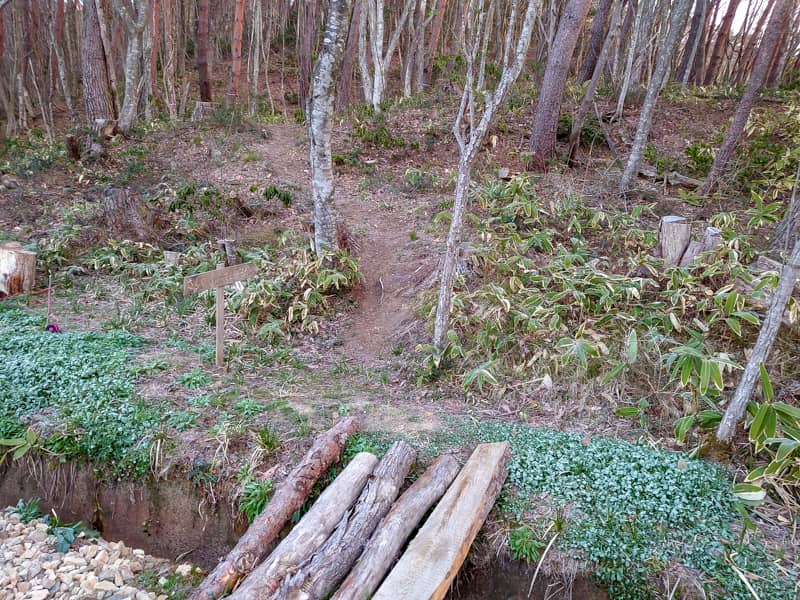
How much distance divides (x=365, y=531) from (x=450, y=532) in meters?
0.49

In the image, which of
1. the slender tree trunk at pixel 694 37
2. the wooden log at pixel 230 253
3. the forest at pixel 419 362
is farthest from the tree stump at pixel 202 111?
the slender tree trunk at pixel 694 37

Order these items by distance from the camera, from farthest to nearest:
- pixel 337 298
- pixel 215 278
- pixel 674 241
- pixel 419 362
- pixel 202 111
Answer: pixel 202 111 → pixel 337 298 → pixel 674 241 → pixel 419 362 → pixel 215 278

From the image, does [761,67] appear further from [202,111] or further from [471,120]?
[202,111]

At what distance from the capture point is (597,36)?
9.96 m

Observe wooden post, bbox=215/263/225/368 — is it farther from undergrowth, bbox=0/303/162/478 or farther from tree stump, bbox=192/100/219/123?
tree stump, bbox=192/100/219/123

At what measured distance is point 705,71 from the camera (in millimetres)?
13633

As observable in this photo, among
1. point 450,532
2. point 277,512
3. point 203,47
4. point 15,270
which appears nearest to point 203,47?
point 203,47

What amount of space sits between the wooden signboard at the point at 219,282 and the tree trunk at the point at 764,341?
3953 millimetres

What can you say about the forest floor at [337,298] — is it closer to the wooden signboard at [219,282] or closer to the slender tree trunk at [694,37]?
the wooden signboard at [219,282]

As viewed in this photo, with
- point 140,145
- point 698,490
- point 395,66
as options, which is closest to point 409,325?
point 698,490

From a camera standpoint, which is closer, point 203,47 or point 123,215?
point 123,215

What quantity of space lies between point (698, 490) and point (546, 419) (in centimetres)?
115

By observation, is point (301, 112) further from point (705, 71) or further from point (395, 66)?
point (705, 71)

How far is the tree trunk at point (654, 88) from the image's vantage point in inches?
264
